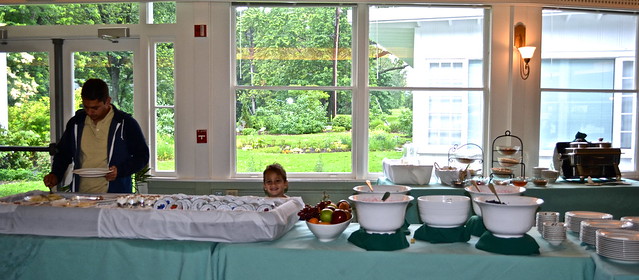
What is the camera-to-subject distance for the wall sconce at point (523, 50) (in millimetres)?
5370

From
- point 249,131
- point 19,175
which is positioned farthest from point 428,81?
point 19,175

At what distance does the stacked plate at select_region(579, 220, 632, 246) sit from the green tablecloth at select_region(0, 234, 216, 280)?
163 centimetres

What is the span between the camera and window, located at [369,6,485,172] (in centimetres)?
563

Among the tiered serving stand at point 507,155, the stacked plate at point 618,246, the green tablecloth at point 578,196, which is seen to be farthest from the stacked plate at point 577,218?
the tiered serving stand at point 507,155

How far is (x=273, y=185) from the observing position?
11.8 ft

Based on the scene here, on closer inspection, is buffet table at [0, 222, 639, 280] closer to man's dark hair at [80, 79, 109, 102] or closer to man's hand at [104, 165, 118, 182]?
man's hand at [104, 165, 118, 182]

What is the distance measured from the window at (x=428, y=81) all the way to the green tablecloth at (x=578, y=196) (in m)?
0.82

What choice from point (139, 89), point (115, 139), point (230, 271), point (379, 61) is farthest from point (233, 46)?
point (230, 271)

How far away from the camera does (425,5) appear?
5.59 m

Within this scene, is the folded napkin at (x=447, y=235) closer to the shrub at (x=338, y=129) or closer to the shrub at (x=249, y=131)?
the shrub at (x=338, y=129)

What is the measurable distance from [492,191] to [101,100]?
7.45 feet

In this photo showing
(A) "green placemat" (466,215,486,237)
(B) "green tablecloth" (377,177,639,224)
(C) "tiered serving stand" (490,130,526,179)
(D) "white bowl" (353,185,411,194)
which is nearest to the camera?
(A) "green placemat" (466,215,486,237)

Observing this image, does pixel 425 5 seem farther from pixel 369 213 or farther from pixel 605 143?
pixel 369 213

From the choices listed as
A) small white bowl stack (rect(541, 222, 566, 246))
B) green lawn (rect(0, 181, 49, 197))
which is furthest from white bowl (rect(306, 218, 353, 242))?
green lawn (rect(0, 181, 49, 197))
